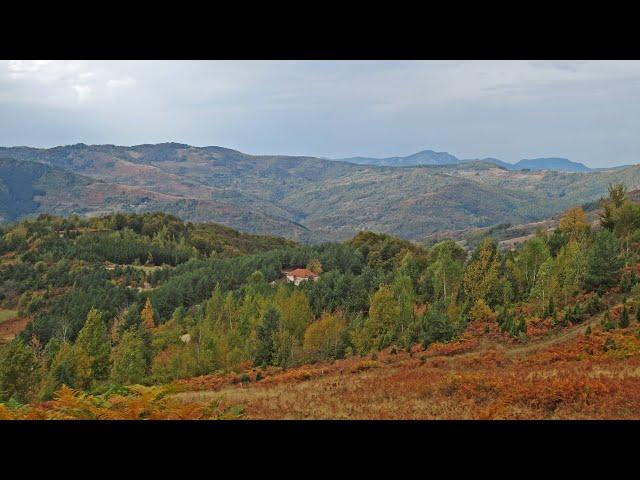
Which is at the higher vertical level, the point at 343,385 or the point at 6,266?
the point at 343,385

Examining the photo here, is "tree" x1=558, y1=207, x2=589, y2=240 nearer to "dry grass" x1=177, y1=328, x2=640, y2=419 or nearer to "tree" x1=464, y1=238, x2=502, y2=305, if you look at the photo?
"tree" x1=464, y1=238, x2=502, y2=305

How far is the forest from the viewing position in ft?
106

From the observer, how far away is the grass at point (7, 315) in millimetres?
108775

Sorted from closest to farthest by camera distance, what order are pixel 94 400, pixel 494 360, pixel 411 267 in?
pixel 94 400, pixel 494 360, pixel 411 267

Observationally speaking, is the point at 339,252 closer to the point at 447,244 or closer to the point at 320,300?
the point at 447,244

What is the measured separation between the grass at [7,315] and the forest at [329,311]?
13.9m

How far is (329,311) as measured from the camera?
5275 cm

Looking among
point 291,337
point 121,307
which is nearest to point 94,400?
point 291,337

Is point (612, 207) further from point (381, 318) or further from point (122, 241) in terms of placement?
point (122, 241)

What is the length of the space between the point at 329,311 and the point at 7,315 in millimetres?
88273

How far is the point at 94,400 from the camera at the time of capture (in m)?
12.6

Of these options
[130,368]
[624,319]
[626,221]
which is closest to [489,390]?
[624,319]

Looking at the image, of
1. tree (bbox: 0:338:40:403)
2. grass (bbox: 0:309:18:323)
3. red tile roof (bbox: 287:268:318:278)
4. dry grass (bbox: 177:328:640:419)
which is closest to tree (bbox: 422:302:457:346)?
dry grass (bbox: 177:328:640:419)
